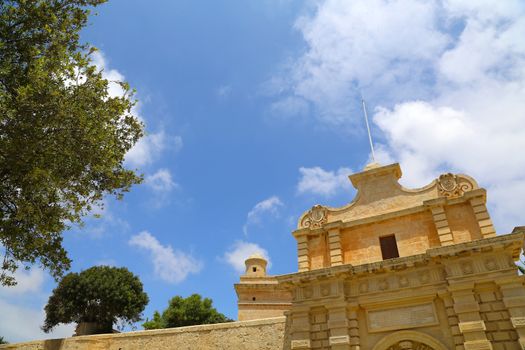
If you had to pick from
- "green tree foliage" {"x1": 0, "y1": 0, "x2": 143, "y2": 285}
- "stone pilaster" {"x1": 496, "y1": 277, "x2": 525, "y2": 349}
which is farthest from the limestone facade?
"green tree foliage" {"x1": 0, "y1": 0, "x2": 143, "y2": 285}

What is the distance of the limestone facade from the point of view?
426 inches

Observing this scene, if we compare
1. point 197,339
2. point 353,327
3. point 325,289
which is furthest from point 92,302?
point 353,327

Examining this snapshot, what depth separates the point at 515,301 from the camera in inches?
410

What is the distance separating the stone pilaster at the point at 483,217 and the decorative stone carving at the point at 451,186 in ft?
1.89

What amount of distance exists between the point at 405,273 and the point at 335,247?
2.60 metres

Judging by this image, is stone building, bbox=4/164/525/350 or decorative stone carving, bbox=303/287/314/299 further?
decorative stone carving, bbox=303/287/314/299

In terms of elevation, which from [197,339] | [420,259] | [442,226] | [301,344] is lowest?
[301,344]

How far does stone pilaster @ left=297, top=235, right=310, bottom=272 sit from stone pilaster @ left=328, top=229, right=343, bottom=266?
0.90m

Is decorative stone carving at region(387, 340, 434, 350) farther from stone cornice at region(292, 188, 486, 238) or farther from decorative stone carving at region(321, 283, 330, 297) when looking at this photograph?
stone cornice at region(292, 188, 486, 238)

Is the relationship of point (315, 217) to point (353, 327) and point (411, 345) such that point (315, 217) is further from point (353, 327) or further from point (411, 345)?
point (411, 345)

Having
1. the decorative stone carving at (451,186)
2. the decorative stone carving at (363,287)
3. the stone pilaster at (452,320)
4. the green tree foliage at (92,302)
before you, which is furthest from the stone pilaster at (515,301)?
the green tree foliage at (92,302)

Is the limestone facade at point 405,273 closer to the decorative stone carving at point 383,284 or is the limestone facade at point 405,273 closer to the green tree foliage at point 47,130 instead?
the decorative stone carving at point 383,284

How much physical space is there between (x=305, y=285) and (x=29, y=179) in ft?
29.1

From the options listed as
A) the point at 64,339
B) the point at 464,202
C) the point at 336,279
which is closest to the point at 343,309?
the point at 336,279
